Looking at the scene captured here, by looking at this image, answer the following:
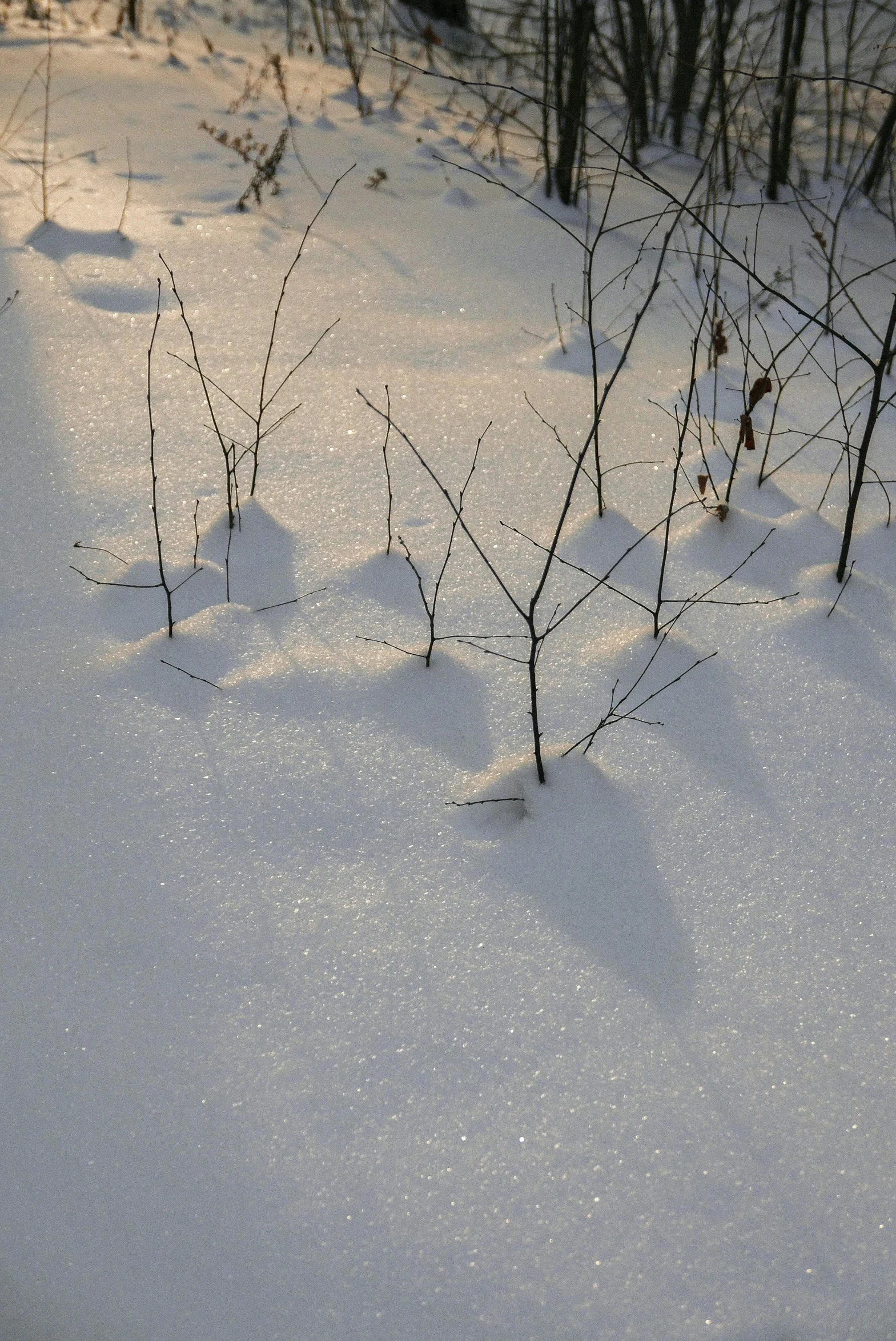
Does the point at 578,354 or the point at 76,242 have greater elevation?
the point at 76,242

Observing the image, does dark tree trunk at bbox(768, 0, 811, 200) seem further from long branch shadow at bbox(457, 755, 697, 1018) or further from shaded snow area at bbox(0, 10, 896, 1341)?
long branch shadow at bbox(457, 755, 697, 1018)

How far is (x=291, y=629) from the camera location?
198cm

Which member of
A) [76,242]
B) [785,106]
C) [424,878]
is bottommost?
[424,878]

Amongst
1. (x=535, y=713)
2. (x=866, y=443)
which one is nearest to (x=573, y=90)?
(x=866, y=443)

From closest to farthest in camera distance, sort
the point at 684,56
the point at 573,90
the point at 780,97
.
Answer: the point at 573,90, the point at 780,97, the point at 684,56

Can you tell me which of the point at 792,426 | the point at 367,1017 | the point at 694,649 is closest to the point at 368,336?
the point at 792,426

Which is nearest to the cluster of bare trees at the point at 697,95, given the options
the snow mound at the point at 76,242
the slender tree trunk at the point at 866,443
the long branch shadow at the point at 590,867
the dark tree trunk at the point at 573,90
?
the dark tree trunk at the point at 573,90

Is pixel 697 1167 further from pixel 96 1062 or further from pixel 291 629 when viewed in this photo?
pixel 291 629

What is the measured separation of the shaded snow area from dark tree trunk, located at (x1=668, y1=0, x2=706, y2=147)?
7.75ft

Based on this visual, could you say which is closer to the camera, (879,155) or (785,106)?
(785,106)

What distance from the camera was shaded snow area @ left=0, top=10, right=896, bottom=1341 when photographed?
1179mm

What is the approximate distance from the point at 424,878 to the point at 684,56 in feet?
14.2

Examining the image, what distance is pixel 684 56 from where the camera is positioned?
447 centimetres

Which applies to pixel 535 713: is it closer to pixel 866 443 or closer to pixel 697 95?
pixel 866 443
